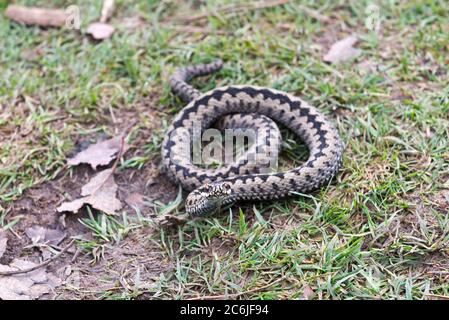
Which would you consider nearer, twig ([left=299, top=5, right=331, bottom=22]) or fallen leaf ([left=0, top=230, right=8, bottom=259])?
fallen leaf ([left=0, top=230, right=8, bottom=259])

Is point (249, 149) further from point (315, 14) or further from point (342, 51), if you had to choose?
point (315, 14)

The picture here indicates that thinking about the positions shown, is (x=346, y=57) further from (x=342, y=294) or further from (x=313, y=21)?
(x=342, y=294)

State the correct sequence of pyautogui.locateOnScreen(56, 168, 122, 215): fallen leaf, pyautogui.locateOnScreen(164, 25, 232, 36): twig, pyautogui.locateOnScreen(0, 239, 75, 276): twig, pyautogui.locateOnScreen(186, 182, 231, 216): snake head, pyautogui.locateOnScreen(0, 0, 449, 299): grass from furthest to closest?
pyautogui.locateOnScreen(164, 25, 232, 36): twig < pyautogui.locateOnScreen(56, 168, 122, 215): fallen leaf < pyautogui.locateOnScreen(186, 182, 231, 216): snake head < pyautogui.locateOnScreen(0, 239, 75, 276): twig < pyautogui.locateOnScreen(0, 0, 449, 299): grass

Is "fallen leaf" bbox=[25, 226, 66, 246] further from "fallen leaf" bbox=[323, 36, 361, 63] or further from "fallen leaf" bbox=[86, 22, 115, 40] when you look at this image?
"fallen leaf" bbox=[323, 36, 361, 63]

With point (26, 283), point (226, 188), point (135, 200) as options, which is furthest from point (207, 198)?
point (26, 283)

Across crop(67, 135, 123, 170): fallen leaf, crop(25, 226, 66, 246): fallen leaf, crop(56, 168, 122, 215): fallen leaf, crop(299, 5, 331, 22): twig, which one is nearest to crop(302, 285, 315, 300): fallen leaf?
crop(56, 168, 122, 215): fallen leaf
